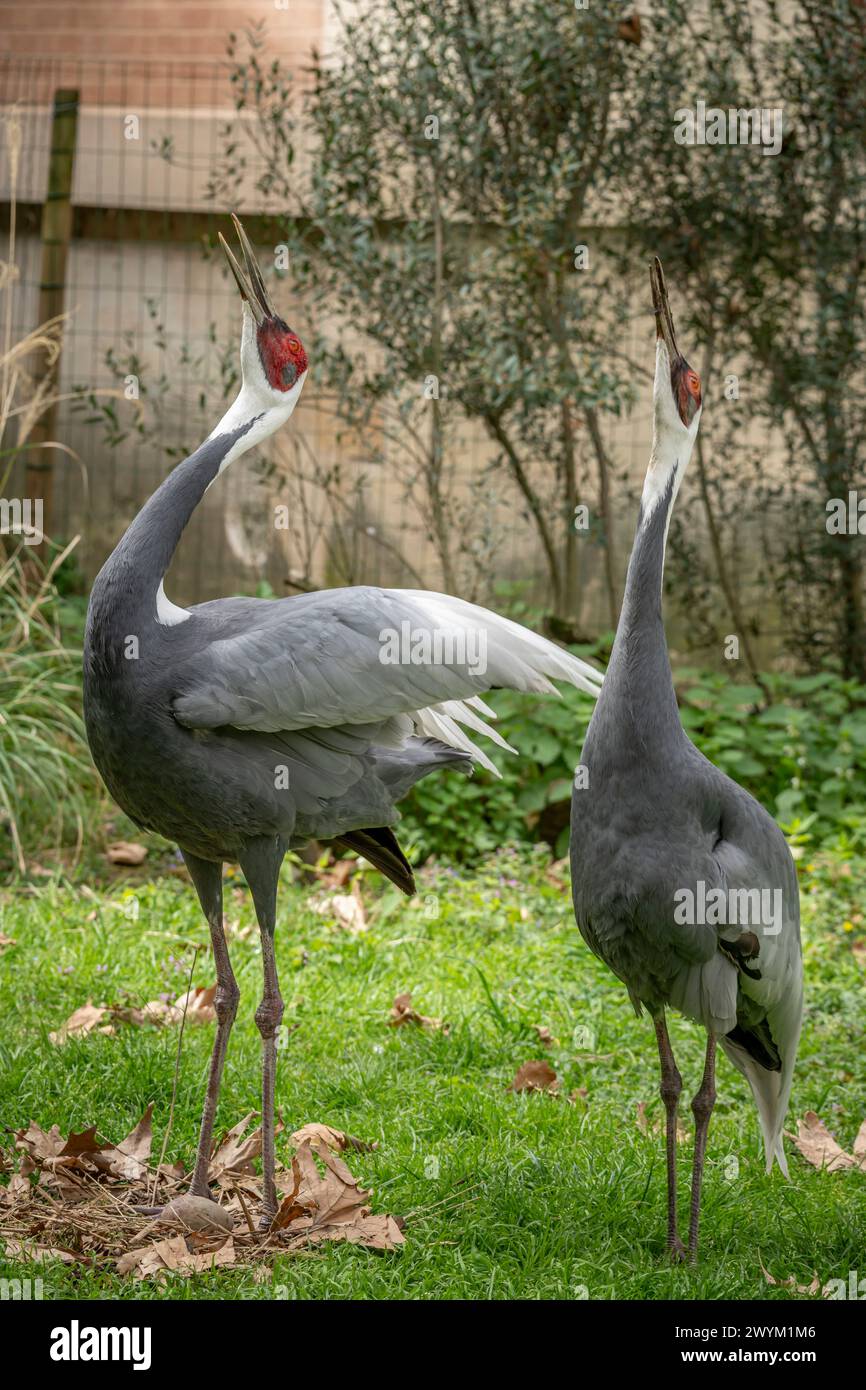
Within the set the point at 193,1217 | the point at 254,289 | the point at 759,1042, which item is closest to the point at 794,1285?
the point at 759,1042

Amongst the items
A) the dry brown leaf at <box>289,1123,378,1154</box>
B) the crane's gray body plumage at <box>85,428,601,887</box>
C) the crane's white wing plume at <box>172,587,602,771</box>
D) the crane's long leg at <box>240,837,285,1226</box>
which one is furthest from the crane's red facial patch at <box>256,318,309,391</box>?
the dry brown leaf at <box>289,1123,378,1154</box>

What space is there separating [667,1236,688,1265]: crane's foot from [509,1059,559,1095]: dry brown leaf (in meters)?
0.86

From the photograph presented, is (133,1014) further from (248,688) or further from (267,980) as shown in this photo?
(248,688)

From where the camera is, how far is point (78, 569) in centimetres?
790

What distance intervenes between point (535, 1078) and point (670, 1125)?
3.02 feet

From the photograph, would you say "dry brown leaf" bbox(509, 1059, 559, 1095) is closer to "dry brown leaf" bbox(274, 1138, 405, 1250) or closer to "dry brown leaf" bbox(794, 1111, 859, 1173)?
"dry brown leaf" bbox(794, 1111, 859, 1173)

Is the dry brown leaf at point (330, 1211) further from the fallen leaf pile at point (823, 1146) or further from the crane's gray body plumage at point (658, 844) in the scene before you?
the fallen leaf pile at point (823, 1146)

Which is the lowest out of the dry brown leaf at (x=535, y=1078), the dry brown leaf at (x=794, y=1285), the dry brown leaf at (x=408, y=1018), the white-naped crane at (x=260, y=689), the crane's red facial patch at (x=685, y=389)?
the dry brown leaf at (x=794, y=1285)

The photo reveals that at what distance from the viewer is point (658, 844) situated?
9.04ft

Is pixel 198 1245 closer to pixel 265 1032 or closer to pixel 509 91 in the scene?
pixel 265 1032

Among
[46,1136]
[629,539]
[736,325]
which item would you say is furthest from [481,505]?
[46,1136]

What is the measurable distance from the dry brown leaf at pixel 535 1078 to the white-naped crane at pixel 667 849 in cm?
87

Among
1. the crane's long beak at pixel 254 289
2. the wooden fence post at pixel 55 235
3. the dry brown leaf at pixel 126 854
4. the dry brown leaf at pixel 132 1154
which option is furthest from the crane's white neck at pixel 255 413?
the wooden fence post at pixel 55 235

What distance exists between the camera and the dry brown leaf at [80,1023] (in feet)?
12.8
